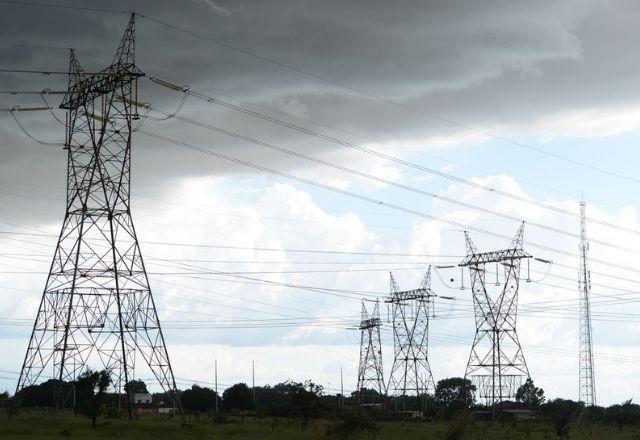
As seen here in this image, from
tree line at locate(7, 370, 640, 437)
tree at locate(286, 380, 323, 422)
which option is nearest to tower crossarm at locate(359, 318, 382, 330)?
tree line at locate(7, 370, 640, 437)

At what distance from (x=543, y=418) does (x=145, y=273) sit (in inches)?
2925

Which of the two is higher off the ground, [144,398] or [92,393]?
[92,393]

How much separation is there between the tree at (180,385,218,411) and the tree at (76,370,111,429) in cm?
10161

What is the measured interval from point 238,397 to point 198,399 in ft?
26.3

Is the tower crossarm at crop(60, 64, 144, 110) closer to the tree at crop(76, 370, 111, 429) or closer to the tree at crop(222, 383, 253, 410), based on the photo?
the tree at crop(76, 370, 111, 429)

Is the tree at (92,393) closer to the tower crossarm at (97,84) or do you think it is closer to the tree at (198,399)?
the tower crossarm at (97,84)

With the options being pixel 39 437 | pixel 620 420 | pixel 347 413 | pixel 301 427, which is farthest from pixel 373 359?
pixel 39 437

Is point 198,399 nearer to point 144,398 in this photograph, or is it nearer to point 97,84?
point 144,398

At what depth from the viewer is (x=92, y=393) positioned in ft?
262

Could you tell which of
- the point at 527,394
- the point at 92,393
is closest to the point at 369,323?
the point at 527,394

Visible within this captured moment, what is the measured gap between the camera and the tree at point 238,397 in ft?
609

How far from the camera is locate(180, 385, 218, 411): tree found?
184375mm

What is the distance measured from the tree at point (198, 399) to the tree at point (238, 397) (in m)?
2.67

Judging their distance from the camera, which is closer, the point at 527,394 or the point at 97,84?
the point at 97,84
